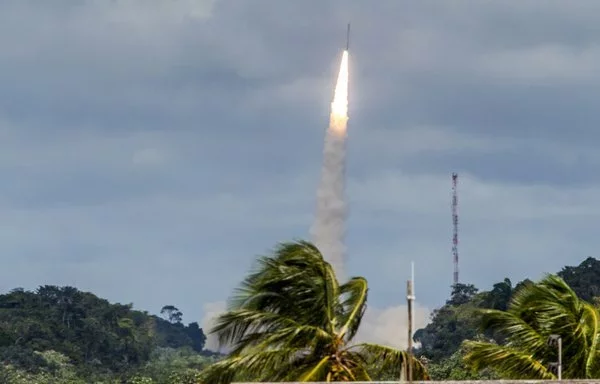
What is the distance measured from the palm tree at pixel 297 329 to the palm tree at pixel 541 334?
6.14 meters

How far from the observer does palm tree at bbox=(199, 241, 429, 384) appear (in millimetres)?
60188

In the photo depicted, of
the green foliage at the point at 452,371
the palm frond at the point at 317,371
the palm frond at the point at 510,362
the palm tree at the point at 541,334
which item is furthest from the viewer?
the green foliage at the point at 452,371

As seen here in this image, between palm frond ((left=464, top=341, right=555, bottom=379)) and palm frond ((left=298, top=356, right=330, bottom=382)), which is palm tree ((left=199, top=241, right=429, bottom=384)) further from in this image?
palm frond ((left=464, top=341, right=555, bottom=379))

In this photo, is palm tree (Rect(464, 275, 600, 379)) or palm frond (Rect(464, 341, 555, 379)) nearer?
palm frond (Rect(464, 341, 555, 379))

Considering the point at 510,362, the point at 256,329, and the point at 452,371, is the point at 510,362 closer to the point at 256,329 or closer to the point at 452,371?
the point at 256,329

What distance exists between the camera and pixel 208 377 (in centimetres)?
5981

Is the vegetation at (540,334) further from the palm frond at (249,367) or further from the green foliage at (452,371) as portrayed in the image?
the green foliage at (452,371)

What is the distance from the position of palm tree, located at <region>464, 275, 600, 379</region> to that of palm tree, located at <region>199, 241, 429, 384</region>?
614cm

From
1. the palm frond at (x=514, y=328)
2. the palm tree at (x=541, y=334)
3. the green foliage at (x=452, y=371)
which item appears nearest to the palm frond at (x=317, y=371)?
the palm tree at (x=541, y=334)

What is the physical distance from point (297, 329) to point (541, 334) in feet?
Result: 40.1

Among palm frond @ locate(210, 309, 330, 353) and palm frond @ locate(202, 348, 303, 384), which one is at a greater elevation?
palm frond @ locate(210, 309, 330, 353)

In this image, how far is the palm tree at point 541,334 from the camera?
219ft

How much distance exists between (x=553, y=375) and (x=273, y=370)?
11.1 meters

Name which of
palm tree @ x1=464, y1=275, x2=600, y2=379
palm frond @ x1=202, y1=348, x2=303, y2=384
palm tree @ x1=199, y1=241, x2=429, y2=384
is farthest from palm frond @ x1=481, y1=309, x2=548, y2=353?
palm frond @ x1=202, y1=348, x2=303, y2=384
